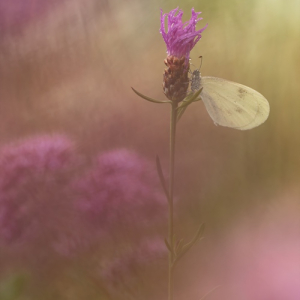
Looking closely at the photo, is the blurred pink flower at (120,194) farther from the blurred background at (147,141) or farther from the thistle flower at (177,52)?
the thistle flower at (177,52)

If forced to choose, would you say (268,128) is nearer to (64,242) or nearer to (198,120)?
(198,120)

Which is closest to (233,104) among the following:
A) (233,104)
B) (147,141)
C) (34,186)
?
(233,104)

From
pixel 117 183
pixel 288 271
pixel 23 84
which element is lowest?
pixel 288 271

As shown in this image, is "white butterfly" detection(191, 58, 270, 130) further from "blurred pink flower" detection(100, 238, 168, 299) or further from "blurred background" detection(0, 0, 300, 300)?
"blurred pink flower" detection(100, 238, 168, 299)

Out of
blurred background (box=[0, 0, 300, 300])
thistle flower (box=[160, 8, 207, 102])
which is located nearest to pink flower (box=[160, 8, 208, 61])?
thistle flower (box=[160, 8, 207, 102])

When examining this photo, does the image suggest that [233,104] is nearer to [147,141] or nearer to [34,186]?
[147,141]

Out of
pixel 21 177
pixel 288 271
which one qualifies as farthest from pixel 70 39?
pixel 288 271

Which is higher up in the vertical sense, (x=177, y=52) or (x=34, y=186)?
(x=177, y=52)
